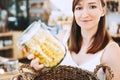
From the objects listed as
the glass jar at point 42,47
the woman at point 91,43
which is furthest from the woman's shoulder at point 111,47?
the glass jar at point 42,47

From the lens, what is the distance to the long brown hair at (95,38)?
1.57m

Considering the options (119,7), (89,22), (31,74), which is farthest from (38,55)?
(119,7)

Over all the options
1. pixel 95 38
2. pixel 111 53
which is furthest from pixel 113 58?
pixel 95 38

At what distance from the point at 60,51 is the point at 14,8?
174 inches

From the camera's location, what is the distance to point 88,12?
150cm

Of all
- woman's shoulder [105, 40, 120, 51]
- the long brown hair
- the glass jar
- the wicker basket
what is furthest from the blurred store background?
the wicker basket

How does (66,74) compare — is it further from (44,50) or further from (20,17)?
(20,17)

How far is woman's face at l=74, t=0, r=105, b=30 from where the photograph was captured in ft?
4.91

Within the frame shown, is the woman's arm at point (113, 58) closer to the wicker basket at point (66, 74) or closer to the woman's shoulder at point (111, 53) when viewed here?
the woman's shoulder at point (111, 53)

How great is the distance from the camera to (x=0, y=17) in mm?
5434

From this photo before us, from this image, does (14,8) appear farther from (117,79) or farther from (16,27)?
(117,79)

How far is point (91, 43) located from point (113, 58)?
199 millimetres

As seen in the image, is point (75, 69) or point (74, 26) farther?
point (74, 26)

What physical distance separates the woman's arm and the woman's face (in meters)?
0.17
